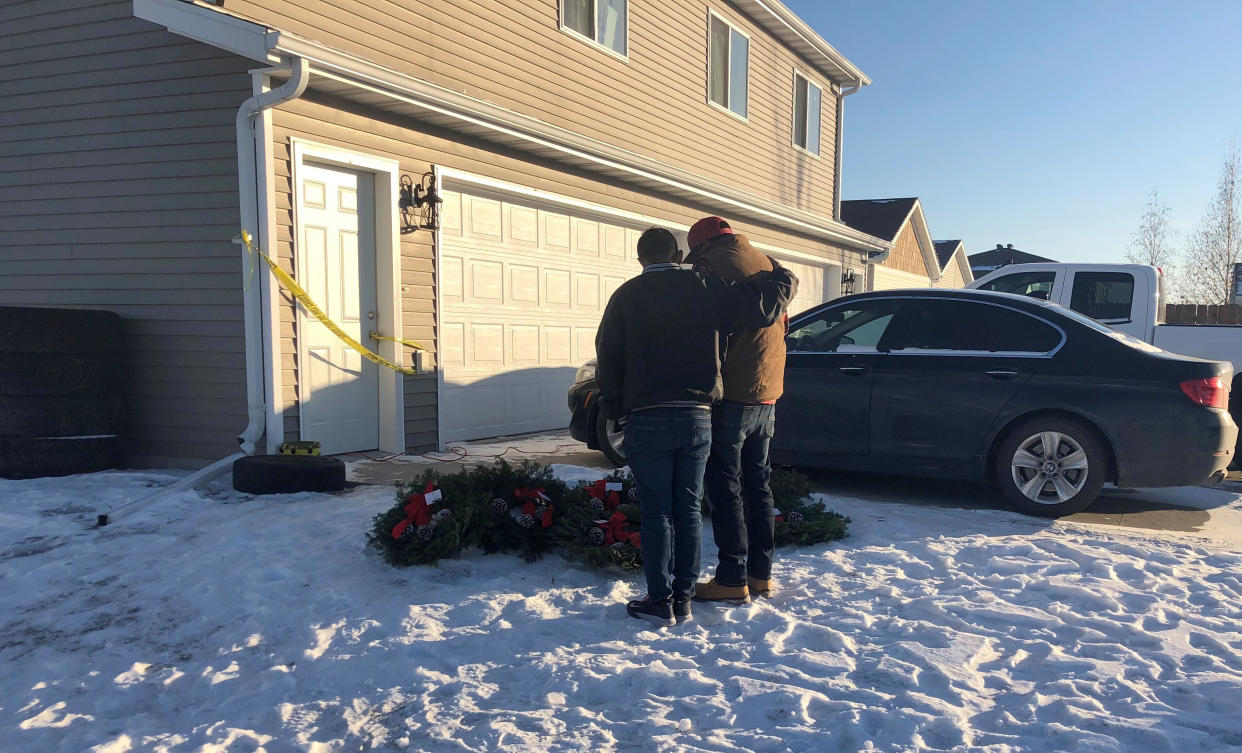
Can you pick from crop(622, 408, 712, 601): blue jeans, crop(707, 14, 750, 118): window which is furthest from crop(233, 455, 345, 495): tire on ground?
crop(707, 14, 750, 118): window

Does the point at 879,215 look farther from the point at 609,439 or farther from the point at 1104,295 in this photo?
the point at 609,439

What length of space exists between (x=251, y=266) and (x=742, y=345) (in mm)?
4203

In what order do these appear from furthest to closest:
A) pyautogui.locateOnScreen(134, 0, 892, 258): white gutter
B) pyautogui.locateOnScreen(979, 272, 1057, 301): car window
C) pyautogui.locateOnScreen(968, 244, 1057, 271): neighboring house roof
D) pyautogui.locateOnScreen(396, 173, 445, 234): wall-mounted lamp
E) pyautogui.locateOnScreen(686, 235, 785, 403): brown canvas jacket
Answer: pyautogui.locateOnScreen(968, 244, 1057, 271): neighboring house roof < pyautogui.locateOnScreen(979, 272, 1057, 301): car window < pyautogui.locateOnScreen(396, 173, 445, 234): wall-mounted lamp < pyautogui.locateOnScreen(134, 0, 892, 258): white gutter < pyautogui.locateOnScreen(686, 235, 785, 403): brown canvas jacket

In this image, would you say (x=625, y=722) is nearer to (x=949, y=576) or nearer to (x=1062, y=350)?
(x=949, y=576)

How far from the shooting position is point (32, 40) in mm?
7242

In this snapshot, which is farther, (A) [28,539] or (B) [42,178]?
(B) [42,178]

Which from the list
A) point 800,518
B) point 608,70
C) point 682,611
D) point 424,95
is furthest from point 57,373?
point 608,70

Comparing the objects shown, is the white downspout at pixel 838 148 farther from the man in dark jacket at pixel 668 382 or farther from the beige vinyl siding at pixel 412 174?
the man in dark jacket at pixel 668 382

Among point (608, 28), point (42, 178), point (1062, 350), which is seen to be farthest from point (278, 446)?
point (608, 28)

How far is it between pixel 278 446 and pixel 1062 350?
5684 mm

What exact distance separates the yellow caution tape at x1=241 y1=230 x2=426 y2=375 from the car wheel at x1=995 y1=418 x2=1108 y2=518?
489 centimetres

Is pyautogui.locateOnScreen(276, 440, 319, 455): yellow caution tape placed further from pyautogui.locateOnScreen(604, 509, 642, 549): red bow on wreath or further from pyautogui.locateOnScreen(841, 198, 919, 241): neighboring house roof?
pyautogui.locateOnScreen(841, 198, 919, 241): neighboring house roof

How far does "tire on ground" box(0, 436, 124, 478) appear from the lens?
6336 millimetres

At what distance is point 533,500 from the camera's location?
15.7ft
